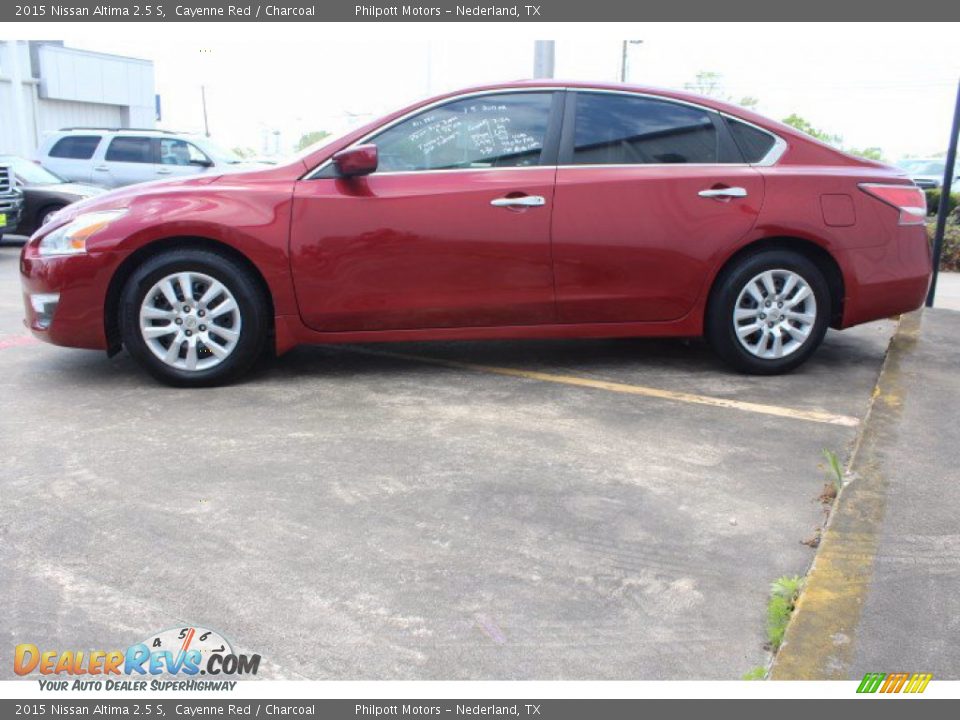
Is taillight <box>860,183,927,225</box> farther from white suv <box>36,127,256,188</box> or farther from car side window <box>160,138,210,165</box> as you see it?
car side window <box>160,138,210,165</box>

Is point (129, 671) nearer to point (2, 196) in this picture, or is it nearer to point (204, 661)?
point (204, 661)

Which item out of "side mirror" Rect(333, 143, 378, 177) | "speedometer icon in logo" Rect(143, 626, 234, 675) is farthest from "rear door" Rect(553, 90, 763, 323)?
"speedometer icon in logo" Rect(143, 626, 234, 675)

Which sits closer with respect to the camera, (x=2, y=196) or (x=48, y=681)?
(x=48, y=681)

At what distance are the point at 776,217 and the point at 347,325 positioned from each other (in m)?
2.42

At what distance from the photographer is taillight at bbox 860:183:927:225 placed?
5105 millimetres

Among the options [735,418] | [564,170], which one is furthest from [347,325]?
[735,418]

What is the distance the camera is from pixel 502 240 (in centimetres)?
483

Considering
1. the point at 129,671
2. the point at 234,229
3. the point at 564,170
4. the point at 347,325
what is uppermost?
the point at 564,170

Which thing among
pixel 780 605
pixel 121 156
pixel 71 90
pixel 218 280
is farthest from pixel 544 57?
pixel 71 90

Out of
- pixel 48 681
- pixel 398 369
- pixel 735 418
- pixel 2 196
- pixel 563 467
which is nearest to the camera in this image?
pixel 48 681

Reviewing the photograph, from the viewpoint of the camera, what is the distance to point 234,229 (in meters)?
4.67

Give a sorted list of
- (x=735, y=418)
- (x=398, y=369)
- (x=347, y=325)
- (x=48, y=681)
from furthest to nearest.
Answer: (x=398, y=369)
(x=347, y=325)
(x=735, y=418)
(x=48, y=681)

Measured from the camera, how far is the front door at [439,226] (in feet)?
15.6

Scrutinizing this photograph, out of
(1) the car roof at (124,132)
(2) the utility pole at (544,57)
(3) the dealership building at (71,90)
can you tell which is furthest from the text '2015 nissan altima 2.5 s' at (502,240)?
(3) the dealership building at (71,90)
